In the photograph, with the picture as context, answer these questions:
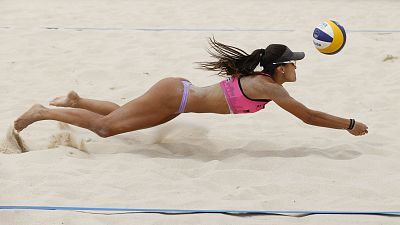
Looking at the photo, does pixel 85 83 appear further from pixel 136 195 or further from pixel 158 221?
pixel 158 221

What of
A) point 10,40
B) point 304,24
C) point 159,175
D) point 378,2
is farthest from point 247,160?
point 378,2

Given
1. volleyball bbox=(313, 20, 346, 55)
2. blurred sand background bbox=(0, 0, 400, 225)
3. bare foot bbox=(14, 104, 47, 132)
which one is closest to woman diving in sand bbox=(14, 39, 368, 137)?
bare foot bbox=(14, 104, 47, 132)

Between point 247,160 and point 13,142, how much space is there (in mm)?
1410

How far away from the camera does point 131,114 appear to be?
388 centimetres

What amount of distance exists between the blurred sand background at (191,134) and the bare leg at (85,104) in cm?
18

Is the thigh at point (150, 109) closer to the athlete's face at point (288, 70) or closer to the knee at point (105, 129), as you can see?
the knee at point (105, 129)

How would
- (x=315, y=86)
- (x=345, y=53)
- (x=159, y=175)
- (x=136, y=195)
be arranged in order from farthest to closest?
(x=345, y=53) < (x=315, y=86) < (x=159, y=175) < (x=136, y=195)

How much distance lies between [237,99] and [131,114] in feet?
→ 2.13

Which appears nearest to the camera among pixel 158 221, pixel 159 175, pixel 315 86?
pixel 158 221

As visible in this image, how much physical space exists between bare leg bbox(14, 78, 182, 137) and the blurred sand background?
5.0 inches

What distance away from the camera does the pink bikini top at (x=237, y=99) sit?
3810 mm

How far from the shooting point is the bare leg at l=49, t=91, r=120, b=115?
4.18 meters

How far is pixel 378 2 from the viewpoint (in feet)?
30.5

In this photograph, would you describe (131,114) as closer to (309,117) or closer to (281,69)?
(281,69)
